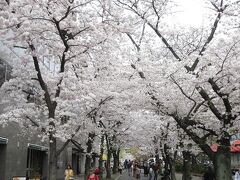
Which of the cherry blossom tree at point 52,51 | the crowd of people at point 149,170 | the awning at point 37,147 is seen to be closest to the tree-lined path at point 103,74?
the cherry blossom tree at point 52,51

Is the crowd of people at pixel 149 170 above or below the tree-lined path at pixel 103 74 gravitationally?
below

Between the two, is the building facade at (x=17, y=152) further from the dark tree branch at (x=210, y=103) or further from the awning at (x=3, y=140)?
the dark tree branch at (x=210, y=103)

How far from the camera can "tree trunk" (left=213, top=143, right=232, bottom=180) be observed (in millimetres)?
14797

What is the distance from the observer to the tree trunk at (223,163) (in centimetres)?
1480

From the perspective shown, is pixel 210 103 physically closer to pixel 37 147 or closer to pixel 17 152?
pixel 17 152

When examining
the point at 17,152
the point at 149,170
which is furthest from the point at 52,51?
the point at 149,170

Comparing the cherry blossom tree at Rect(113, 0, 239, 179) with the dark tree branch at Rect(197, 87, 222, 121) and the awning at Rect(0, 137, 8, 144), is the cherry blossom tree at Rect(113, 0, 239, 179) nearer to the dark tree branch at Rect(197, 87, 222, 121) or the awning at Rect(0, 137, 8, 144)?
the dark tree branch at Rect(197, 87, 222, 121)

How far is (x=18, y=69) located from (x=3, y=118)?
8.13 ft

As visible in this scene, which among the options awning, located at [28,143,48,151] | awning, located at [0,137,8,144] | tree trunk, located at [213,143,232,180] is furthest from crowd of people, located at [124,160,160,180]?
tree trunk, located at [213,143,232,180]

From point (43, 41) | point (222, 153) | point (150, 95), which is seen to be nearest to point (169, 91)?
point (150, 95)

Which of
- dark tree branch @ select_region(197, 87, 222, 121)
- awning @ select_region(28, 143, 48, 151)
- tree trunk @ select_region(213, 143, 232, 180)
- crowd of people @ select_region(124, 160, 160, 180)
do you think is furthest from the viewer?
crowd of people @ select_region(124, 160, 160, 180)

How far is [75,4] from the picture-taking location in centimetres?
1198

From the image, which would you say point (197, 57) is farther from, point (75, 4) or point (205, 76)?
point (75, 4)

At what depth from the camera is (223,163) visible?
48.7 feet
